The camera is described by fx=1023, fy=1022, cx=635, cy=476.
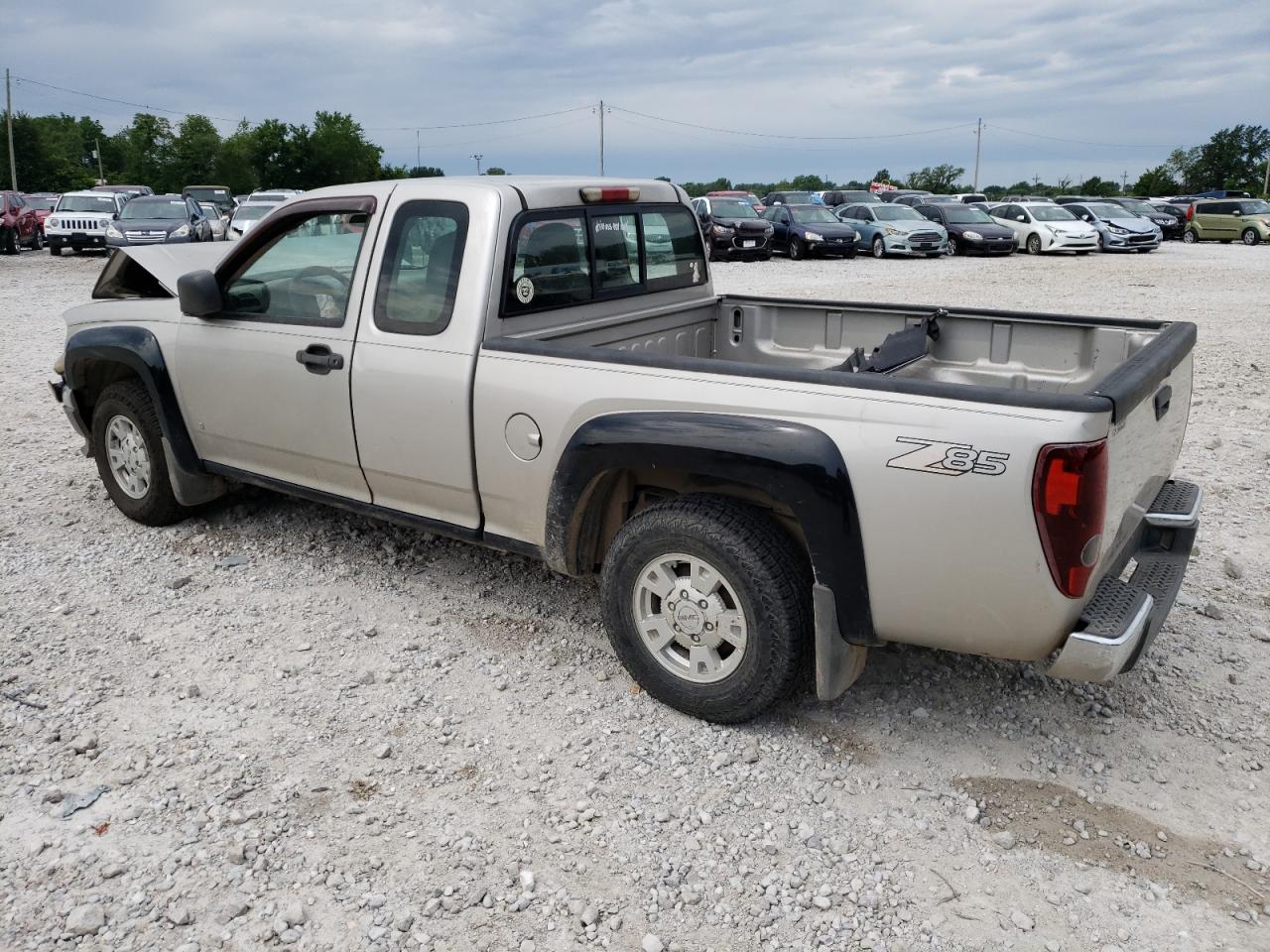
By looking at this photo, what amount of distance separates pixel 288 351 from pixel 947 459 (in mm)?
2899

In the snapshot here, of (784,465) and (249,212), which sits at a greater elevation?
(249,212)

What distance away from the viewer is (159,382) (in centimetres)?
501

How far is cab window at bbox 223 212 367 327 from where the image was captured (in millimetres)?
4344

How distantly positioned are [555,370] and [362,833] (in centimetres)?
165

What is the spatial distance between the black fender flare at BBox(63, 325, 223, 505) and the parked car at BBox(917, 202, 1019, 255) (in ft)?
80.0

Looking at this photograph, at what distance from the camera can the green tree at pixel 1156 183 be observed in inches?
2753

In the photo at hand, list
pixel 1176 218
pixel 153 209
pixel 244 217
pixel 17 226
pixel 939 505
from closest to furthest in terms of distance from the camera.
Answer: pixel 939 505, pixel 244 217, pixel 153 209, pixel 17 226, pixel 1176 218

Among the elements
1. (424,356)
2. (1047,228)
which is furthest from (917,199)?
(424,356)

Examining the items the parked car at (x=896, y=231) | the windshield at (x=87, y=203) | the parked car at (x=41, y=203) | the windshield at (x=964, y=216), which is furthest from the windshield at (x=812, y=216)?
the parked car at (x=41, y=203)

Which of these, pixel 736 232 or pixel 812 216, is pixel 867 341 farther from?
pixel 812 216

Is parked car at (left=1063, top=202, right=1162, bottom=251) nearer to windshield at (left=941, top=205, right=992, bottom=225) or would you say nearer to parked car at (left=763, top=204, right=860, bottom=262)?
windshield at (left=941, top=205, right=992, bottom=225)

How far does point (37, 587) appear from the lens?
481 centimetres

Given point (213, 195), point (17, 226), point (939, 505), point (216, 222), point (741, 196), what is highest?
point (213, 195)

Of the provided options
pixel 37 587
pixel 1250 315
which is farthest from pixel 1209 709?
pixel 1250 315
